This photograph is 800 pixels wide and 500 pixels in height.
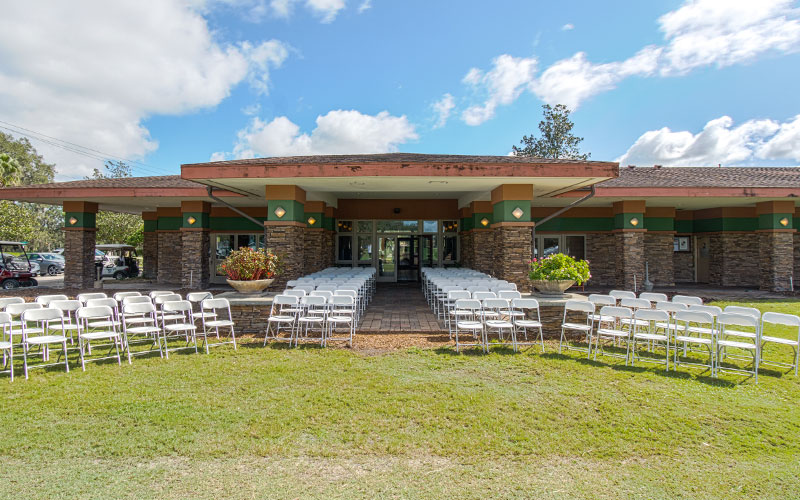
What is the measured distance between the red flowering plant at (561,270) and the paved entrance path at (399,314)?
2.25m

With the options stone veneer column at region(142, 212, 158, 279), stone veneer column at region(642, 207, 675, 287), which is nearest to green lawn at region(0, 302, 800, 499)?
stone veneer column at region(642, 207, 675, 287)

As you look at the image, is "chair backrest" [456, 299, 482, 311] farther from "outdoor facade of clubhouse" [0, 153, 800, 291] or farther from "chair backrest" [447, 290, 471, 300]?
"outdoor facade of clubhouse" [0, 153, 800, 291]

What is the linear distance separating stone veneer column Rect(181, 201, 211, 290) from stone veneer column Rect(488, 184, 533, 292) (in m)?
10.5

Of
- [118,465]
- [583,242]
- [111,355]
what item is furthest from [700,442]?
[583,242]

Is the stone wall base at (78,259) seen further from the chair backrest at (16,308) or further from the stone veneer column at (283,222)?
the chair backrest at (16,308)

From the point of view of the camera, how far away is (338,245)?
1792 centimetres

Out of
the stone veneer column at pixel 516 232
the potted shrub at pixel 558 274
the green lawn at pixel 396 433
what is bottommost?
the green lawn at pixel 396 433

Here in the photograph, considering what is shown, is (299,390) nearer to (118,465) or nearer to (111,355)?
(118,465)

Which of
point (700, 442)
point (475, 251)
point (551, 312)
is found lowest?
point (700, 442)

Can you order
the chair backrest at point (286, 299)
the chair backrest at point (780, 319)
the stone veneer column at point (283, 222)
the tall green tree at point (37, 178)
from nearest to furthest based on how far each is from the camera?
the chair backrest at point (780, 319) → the chair backrest at point (286, 299) → the stone veneer column at point (283, 222) → the tall green tree at point (37, 178)

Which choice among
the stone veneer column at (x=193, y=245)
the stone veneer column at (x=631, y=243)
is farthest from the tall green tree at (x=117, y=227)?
the stone veneer column at (x=631, y=243)

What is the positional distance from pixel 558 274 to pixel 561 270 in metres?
0.10

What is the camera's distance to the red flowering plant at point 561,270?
791cm

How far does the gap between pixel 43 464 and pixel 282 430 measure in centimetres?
171
